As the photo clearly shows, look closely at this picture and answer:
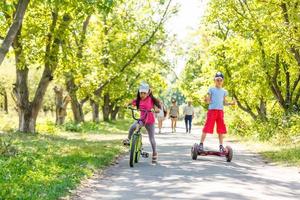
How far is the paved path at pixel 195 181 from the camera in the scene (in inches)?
351

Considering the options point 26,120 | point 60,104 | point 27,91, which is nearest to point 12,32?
point 27,91

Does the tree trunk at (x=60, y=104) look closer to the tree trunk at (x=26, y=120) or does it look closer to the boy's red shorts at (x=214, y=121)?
the tree trunk at (x=26, y=120)

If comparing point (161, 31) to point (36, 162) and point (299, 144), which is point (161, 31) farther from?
point (36, 162)

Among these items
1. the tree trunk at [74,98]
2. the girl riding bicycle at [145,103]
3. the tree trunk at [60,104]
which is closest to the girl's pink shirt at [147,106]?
the girl riding bicycle at [145,103]

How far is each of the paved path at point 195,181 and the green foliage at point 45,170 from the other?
0.36m

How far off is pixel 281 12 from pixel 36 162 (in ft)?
43.2

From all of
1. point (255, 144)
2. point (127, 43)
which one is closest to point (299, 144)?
point (255, 144)

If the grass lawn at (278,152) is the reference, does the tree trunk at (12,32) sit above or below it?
above

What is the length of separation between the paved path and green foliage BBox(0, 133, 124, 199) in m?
0.36

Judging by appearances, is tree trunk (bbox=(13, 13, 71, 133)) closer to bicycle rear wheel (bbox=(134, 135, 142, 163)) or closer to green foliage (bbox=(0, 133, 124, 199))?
green foliage (bbox=(0, 133, 124, 199))

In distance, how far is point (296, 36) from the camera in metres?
19.2

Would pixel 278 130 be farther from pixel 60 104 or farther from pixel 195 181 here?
pixel 60 104

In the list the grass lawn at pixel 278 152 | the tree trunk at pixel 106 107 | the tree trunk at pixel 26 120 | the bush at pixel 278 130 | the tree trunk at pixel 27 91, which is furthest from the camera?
the tree trunk at pixel 106 107

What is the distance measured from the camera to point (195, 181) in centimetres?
1033
